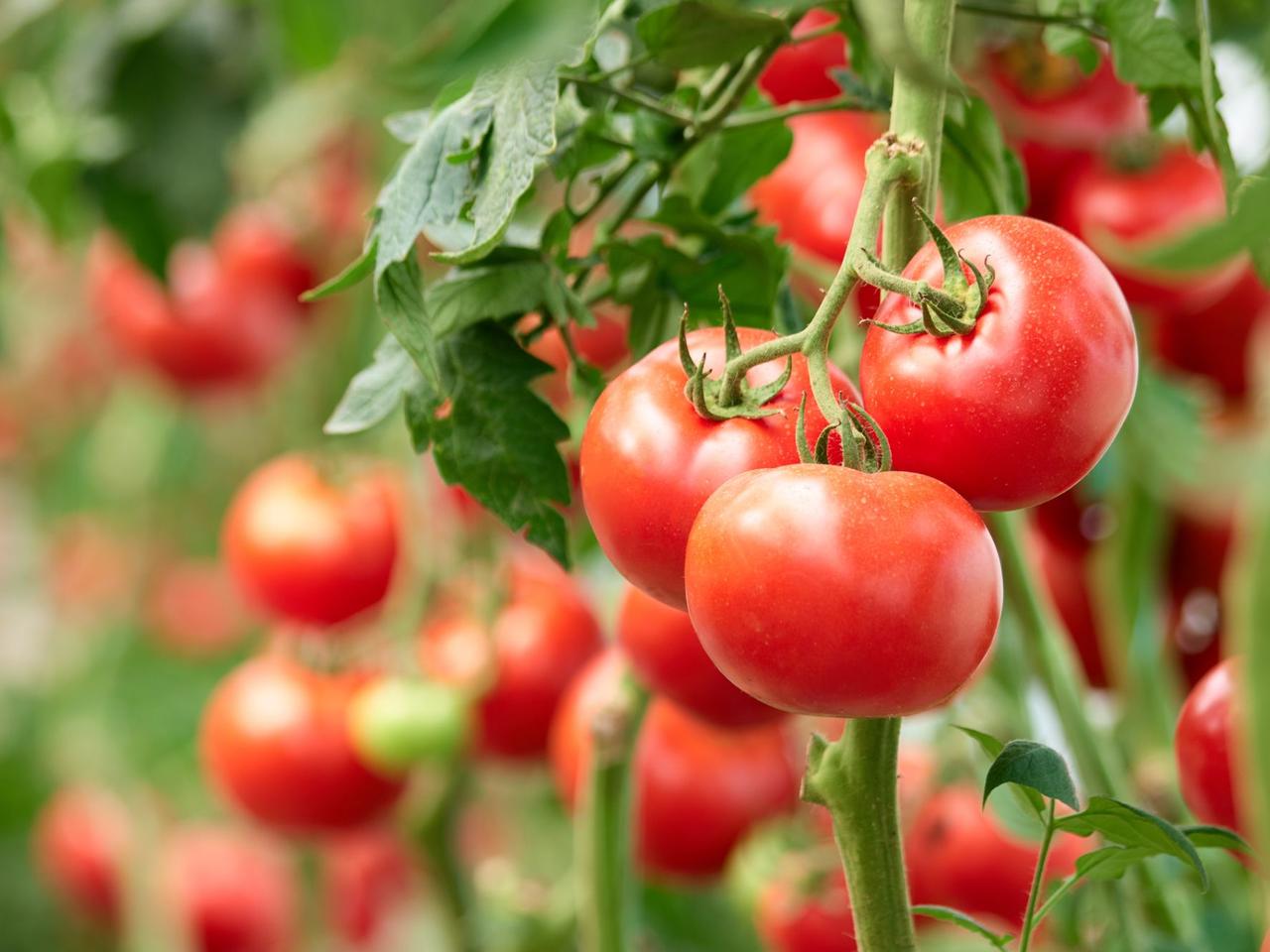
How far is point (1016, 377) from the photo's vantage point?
350 mm

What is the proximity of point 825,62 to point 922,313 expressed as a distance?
300 millimetres

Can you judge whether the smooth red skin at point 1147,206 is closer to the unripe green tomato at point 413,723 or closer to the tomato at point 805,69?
the tomato at point 805,69

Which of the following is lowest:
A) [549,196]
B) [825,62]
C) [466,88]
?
[549,196]

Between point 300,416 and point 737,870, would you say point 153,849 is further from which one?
point 737,870

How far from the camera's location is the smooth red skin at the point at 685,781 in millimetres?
854

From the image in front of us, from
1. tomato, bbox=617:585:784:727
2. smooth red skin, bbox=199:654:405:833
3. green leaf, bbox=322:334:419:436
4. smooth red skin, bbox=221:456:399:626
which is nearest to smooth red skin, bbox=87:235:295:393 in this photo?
smooth red skin, bbox=221:456:399:626

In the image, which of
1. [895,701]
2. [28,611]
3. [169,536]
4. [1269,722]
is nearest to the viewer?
[1269,722]

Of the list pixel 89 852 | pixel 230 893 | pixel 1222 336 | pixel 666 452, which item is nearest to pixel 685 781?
pixel 1222 336

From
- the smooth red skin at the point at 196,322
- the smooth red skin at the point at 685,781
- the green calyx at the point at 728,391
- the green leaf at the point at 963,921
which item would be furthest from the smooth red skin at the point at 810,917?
the smooth red skin at the point at 196,322

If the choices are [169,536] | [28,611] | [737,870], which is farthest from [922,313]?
[28,611]

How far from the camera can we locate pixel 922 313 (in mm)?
353

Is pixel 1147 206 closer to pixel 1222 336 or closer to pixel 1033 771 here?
pixel 1222 336

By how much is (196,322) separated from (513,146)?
87cm

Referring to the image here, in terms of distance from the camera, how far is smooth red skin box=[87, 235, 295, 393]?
1.20 metres
